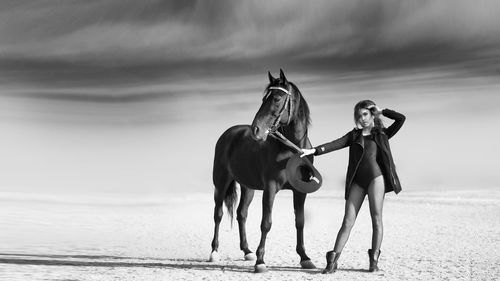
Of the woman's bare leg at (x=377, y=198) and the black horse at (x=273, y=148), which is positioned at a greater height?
the black horse at (x=273, y=148)

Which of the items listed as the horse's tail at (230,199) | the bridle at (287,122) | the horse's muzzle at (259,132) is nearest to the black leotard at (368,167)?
the bridle at (287,122)

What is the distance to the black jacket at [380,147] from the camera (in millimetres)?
8742

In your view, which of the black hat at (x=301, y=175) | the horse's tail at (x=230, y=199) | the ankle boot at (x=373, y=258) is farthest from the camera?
the horse's tail at (x=230, y=199)

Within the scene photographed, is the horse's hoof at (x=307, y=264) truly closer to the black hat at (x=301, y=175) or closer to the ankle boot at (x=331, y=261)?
the ankle boot at (x=331, y=261)

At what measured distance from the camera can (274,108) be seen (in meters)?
8.86

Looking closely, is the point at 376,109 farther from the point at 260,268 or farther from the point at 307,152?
the point at 260,268

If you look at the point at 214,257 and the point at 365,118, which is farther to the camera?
the point at 214,257

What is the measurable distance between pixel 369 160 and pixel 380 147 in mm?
265

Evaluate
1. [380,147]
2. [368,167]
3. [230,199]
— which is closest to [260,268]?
[368,167]

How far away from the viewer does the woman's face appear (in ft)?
28.6

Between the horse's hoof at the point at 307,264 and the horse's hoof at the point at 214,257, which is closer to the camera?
the horse's hoof at the point at 307,264

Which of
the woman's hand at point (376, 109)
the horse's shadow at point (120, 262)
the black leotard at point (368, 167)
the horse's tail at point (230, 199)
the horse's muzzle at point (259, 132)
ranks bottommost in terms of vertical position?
the horse's shadow at point (120, 262)

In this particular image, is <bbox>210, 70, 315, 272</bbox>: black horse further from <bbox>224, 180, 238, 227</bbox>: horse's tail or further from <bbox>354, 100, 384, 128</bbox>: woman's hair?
<bbox>224, 180, 238, 227</bbox>: horse's tail

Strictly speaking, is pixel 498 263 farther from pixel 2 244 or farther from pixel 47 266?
pixel 2 244
